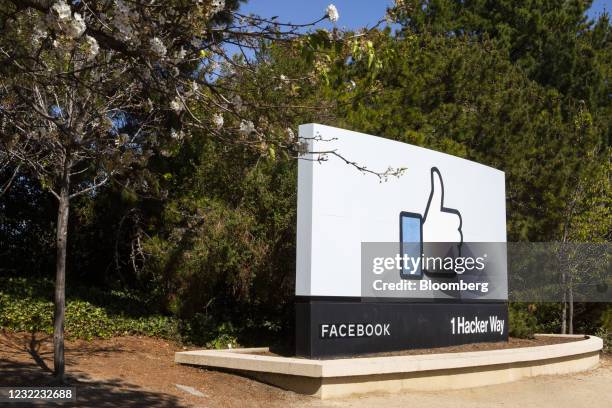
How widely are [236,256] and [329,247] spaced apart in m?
2.23

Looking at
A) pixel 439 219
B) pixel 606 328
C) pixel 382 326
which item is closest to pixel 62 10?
pixel 382 326

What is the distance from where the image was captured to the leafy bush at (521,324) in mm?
16625

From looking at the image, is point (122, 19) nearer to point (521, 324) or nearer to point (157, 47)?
point (157, 47)

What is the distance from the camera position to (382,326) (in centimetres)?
1151

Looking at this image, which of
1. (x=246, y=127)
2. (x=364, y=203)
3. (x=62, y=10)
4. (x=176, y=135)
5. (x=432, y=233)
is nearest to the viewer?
(x=62, y=10)

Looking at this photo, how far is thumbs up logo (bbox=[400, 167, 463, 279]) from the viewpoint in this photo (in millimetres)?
12258

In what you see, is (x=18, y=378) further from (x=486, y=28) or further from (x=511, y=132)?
(x=486, y=28)

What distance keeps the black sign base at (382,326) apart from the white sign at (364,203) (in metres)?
0.28

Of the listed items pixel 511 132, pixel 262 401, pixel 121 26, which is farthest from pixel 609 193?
pixel 121 26

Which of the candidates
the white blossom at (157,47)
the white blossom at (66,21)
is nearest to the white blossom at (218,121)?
the white blossom at (157,47)

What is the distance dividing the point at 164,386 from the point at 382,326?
357 cm

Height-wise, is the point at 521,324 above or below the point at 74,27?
below

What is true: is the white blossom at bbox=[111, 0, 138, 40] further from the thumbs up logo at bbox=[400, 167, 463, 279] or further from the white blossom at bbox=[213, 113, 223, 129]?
the thumbs up logo at bbox=[400, 167, 463, 279]

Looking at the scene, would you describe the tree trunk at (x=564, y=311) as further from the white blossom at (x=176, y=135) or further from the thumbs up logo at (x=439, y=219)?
the white blossom at (x=176, y=135)
